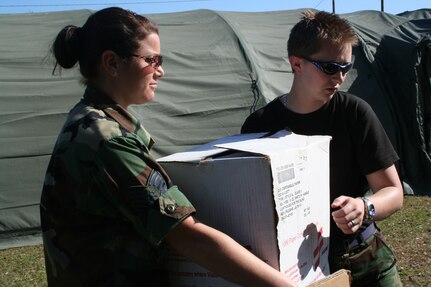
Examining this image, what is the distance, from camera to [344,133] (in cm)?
221

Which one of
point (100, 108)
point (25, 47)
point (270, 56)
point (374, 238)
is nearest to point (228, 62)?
point (270, 56)

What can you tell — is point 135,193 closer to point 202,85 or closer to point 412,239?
point 412,239

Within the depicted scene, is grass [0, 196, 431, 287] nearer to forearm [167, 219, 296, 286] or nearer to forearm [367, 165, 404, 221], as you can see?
forearm [367, 165, 404, 221]

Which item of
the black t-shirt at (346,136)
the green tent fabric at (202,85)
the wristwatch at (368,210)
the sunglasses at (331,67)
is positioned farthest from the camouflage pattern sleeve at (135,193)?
the green tent fabric at (202,85)

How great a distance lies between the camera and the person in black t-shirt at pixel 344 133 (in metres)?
2.16

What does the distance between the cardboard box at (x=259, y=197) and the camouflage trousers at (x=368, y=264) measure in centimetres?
38

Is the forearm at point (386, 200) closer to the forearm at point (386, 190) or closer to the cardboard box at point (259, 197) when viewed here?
the forearm at point (386, 190)

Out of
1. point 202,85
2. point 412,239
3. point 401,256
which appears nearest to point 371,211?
point 401,256

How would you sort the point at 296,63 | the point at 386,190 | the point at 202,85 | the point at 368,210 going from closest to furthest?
the point at 368,210 < the point at 386,190 < the point at 296,63 < the point at 202,85

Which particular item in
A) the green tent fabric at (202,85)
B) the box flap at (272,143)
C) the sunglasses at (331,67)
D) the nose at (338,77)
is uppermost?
the sunglasses at (331,67)

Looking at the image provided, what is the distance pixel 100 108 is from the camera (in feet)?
5.29

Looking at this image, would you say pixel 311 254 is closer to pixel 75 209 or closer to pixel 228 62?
pixel 75 209

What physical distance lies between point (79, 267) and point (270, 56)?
6536 millimetres

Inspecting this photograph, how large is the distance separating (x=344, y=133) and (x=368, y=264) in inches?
20.6
